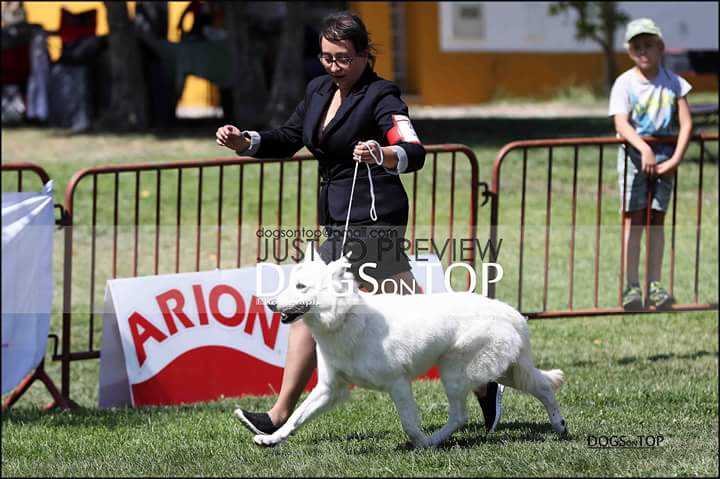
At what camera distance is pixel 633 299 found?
27.3 feet

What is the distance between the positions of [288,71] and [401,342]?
12.7m

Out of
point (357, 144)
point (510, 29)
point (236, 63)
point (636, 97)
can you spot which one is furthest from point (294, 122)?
point (510, 29)

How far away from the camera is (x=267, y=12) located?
18719 mm

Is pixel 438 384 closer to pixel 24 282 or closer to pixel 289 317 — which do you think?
pixel 24 282

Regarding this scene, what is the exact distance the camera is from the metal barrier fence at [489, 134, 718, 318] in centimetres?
826

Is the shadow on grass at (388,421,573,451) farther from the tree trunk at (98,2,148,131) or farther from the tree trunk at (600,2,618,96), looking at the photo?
the tree trunk at (600,2,618,96)

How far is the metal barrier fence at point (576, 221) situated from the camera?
8258 millimetres

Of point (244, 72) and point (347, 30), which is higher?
point (244, 72)

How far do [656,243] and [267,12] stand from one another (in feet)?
37.3

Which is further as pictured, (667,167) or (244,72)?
(244,72)

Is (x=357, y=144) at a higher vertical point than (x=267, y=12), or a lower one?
lower

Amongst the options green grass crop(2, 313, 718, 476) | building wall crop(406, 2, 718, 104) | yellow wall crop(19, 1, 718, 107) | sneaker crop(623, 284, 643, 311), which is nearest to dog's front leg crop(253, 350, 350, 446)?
green grass crop(2, 313, 718, 476)

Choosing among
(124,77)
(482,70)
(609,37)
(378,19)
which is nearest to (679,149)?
(124,77)

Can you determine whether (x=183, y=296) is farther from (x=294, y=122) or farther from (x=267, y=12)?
(x=267, y=12)
